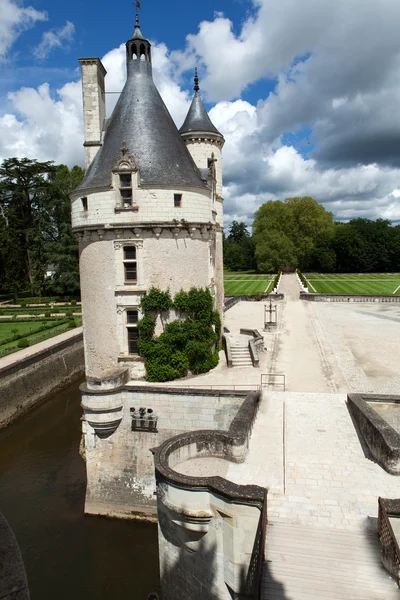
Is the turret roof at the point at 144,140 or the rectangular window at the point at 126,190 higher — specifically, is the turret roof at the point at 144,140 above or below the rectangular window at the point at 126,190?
above

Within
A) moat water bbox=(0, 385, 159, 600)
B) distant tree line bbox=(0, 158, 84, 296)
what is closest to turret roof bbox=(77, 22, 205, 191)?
moat water bbox=(0, 385, 159, 600)

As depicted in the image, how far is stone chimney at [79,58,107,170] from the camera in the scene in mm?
17750

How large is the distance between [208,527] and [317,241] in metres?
84.2

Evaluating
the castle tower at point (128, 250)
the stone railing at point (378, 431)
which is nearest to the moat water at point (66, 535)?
the castle tower at point (128, 250)

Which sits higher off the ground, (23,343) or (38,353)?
(23,343)

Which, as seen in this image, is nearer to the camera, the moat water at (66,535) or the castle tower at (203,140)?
the moat water at (66,535)

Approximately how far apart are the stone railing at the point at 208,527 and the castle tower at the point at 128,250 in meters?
4.44

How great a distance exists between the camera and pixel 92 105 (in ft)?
58.7

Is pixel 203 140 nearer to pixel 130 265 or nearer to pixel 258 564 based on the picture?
pixel 130 265

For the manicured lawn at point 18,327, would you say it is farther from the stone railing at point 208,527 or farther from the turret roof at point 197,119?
the stone railing at point 208,527

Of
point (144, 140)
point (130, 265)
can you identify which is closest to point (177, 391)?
point (130, 265)

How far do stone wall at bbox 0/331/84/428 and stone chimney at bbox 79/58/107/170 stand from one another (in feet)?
45.1

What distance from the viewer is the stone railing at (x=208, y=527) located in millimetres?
7973

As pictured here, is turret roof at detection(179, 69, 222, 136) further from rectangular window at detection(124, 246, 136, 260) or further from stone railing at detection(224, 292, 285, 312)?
stone railing at detection(224, 292, 285, 312)
